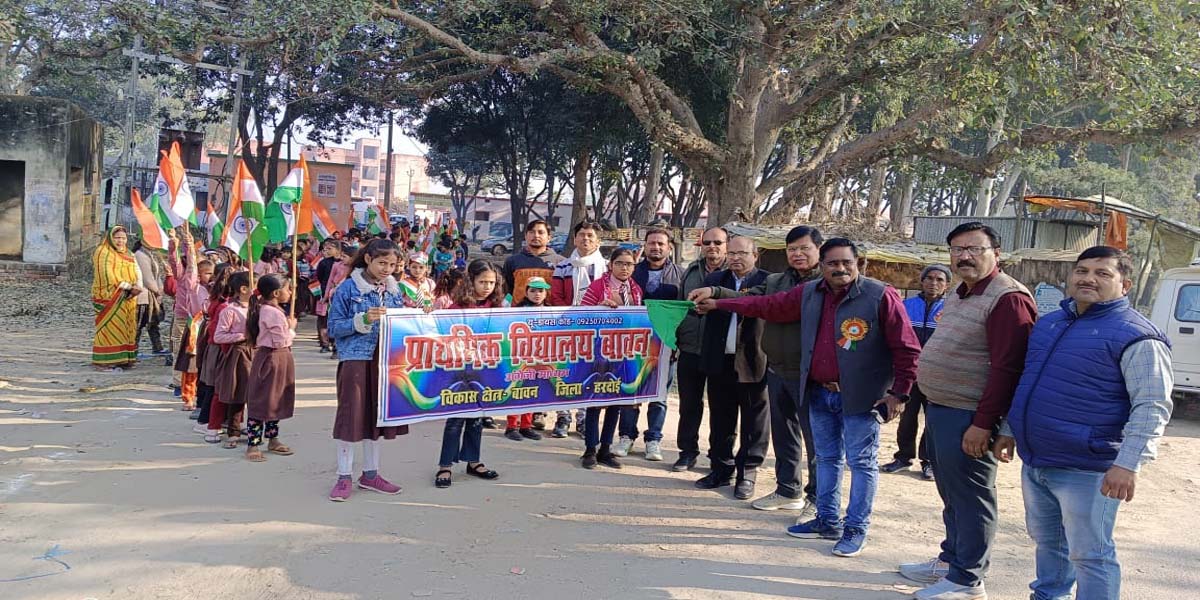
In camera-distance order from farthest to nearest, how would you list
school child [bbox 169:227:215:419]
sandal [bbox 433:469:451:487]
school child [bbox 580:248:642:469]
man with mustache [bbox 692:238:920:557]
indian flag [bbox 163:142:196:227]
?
indian flag [bbox 163:142:196:227]
school child [bbox 169:227:215:419]
school child [bbox 580:248:642:469]
sandal [bbox 433:469:451:487]
man with mustache [bbox 692:238:920:557]

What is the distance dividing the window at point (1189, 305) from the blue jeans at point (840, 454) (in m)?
8.65

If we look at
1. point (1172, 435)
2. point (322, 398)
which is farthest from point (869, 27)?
point (322, 398)

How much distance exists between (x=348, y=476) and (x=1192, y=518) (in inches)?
233

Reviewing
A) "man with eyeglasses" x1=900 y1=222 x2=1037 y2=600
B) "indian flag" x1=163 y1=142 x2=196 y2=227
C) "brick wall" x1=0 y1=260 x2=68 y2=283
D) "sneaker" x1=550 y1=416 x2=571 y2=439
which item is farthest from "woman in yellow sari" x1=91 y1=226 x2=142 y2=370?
"man with eyeglasses" x1=900 y1=222 x2=1037 y2=600

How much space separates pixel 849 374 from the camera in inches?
181

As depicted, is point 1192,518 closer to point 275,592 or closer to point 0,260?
point 275,592

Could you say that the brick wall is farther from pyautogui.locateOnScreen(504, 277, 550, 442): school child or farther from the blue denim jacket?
the blue denim jacket

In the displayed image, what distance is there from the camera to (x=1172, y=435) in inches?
392

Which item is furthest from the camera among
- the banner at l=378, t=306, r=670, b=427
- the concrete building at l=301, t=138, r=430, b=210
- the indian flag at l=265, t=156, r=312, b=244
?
the concrete building at l=301, t=138, r=430, b=210

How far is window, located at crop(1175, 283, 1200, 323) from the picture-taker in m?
11.1

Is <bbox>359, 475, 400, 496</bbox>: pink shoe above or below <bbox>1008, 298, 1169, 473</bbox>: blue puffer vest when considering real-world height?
below

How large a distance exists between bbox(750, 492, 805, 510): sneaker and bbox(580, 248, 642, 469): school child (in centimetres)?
123

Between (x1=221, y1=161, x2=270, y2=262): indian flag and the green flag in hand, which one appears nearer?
the green flag in hand

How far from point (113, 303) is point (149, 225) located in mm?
1314
